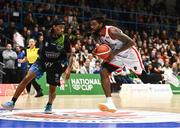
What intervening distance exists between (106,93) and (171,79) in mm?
14969

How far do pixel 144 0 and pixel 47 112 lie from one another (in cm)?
2568

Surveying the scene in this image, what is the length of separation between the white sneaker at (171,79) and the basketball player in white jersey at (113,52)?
1419 cm

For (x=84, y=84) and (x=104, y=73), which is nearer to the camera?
(x=104, y=73)

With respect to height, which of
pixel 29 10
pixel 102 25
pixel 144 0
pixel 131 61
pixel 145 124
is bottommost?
pixel 145 124

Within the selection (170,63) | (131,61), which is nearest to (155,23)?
(170,63)

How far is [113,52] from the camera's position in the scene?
8.77 metres

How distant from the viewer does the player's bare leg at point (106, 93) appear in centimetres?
855

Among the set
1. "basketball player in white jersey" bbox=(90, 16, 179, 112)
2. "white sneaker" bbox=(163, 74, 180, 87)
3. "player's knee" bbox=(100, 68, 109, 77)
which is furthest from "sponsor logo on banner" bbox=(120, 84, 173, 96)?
"player's knee" bbox=(100, 68, 109, 77)

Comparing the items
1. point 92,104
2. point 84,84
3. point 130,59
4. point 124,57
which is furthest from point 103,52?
point 84,84

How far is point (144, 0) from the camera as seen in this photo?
33.6 m

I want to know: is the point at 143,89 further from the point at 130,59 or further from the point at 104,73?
the point at 104,73

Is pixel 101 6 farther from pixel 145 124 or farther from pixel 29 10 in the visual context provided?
pixel 145 124

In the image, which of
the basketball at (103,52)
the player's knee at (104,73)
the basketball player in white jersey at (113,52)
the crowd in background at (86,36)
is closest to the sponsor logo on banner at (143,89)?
the crowd in background at (86,36)

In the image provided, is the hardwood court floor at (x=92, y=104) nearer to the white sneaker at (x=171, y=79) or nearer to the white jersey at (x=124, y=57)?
the white jersey at (x=124, y=57)
